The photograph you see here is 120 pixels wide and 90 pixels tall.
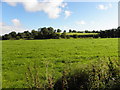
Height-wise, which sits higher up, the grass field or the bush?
the bush

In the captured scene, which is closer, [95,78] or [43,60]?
[95,78]

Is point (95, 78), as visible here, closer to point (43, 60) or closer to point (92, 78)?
point (92, 78)

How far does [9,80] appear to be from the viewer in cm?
1114

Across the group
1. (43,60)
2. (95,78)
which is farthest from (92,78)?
(43,60)

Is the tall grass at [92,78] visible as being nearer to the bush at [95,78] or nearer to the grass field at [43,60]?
the bush at [95,78]

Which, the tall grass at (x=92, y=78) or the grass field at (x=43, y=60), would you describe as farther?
the grass field at (x=43, y=60)

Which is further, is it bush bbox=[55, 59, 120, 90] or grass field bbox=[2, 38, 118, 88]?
grass field bbox=[2, 38, 118, 88]

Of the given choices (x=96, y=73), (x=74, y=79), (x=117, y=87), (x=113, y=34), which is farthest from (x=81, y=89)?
(x=113, y=34)

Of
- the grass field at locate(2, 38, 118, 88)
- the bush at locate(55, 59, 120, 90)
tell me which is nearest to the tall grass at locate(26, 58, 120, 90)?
the bush at locate(55, 59, 120, 90)

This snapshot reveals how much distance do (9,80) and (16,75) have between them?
1085 millimetres

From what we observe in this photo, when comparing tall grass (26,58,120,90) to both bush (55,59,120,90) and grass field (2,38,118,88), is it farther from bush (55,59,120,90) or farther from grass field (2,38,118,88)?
grass field (2,38,118,88)

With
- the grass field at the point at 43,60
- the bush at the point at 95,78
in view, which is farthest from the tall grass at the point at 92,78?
the grass field at the point at 43,60

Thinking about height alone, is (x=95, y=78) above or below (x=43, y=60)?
above

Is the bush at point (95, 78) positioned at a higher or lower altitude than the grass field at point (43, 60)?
higher
